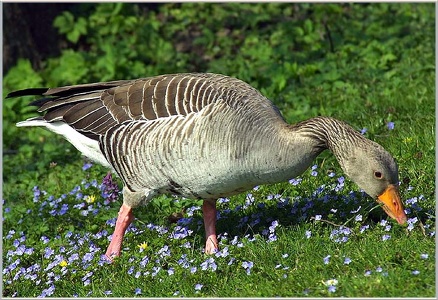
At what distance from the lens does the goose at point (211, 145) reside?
5.42 m

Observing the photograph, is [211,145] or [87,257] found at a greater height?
[211,145]

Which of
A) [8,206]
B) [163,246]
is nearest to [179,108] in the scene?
[163,246]

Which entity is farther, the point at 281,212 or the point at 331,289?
the point at 281,212

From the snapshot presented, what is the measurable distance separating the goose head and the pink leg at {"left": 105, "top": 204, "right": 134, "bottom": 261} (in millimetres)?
1785

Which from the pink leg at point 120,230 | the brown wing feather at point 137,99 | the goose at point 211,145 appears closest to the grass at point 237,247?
the pink leg at point 120,230

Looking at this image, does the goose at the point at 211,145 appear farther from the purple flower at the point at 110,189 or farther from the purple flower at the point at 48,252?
the purple flower at the point at 110,189

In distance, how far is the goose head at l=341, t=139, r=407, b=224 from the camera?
5309 mm

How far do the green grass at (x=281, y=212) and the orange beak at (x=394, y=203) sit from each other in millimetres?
93

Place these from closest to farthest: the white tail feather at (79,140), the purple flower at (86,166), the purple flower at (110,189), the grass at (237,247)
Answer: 1. the grass at (237,247)
2. the white tail feather at (79,140)
3. the purple flower at (110,189)
4. the purple flower at (86,166)

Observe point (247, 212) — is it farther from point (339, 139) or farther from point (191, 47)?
point (191, 47)

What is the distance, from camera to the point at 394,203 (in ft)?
17.7

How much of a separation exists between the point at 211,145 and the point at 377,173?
1.19 m

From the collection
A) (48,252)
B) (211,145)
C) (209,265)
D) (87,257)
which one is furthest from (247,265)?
(48,252)

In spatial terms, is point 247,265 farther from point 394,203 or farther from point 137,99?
point 137,99
